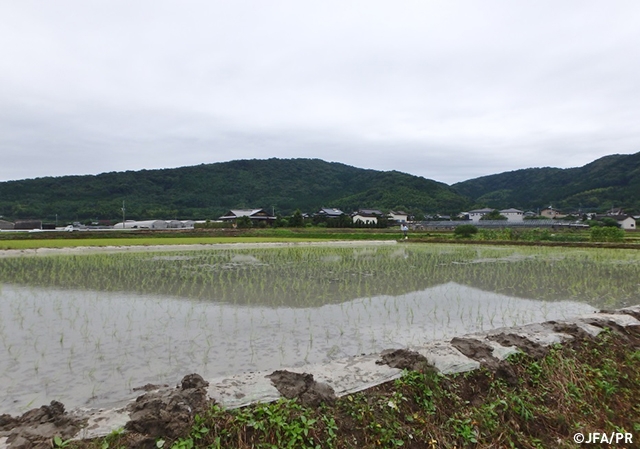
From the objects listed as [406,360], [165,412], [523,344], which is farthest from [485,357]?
[165,412]

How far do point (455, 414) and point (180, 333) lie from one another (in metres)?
3.56

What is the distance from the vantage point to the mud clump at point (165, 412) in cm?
231

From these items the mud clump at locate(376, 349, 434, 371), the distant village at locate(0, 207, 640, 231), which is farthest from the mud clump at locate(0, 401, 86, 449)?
the distant village at locate(0, 207, 640, 231)

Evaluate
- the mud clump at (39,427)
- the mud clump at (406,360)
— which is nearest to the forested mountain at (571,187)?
the mud clump at (406,360)

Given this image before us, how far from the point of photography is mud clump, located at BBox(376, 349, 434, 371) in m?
3.27

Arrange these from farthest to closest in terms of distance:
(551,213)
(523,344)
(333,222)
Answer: (551,213)
(333,222)
(523,344)

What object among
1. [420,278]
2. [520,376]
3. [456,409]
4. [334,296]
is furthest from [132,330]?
[420,278]

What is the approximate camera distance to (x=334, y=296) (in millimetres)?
7473

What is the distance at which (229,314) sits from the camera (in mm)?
5973

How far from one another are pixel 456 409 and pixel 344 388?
87 centimetres

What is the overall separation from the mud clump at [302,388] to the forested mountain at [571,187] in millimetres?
70359

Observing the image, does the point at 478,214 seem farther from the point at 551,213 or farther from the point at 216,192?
the point at 216,192

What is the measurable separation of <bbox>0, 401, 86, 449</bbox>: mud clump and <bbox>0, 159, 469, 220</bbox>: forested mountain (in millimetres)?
63058

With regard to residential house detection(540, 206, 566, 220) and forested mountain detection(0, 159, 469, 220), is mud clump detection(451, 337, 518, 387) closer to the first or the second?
→ forested mountain detection(0, 159, 469, 220)
